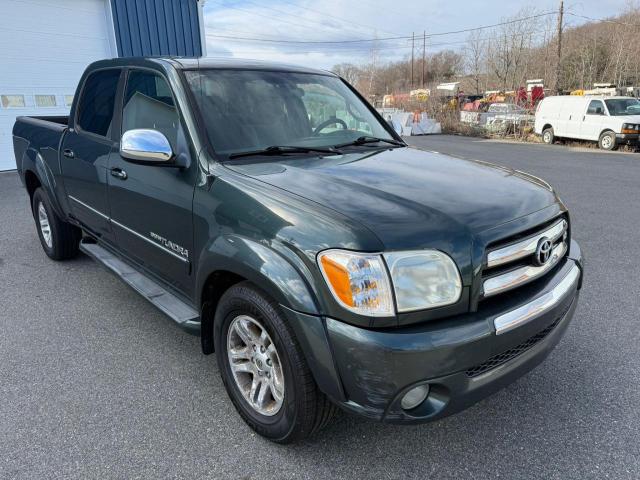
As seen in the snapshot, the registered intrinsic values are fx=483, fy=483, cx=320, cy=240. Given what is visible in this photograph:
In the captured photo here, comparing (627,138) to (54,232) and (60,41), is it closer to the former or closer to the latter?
(60,41)

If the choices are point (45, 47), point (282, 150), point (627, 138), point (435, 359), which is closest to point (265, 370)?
point (435, 359)

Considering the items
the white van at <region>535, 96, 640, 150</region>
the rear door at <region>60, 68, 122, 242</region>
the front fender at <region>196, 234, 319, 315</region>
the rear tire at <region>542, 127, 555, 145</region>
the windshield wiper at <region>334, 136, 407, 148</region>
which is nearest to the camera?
the front fender at <region>196, 234, 319, 315</region>

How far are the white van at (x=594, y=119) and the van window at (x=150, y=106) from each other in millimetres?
17384

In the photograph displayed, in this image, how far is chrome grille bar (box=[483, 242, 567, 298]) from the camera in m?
1.97

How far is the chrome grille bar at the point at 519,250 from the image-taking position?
1982mm

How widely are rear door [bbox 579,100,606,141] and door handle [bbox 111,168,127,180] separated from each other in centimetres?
1823

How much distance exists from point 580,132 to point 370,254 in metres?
19.3

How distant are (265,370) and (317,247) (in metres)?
0.77

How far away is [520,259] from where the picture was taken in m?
2.12

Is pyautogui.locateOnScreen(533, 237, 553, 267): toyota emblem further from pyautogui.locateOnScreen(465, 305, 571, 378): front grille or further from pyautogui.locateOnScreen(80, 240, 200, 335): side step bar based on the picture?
pyautogui.locateOnScreen(80, 240, 200, 335): side step bar

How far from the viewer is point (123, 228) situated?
10.8 feet

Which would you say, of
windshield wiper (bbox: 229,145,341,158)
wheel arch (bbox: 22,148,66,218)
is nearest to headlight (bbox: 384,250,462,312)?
windshield wiper (bbox: 229,145,341,158)

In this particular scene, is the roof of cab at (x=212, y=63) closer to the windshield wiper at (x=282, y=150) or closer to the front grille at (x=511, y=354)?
the windshield wiper at (x=282, y=150)

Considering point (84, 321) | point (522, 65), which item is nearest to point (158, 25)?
point (84, 321)
